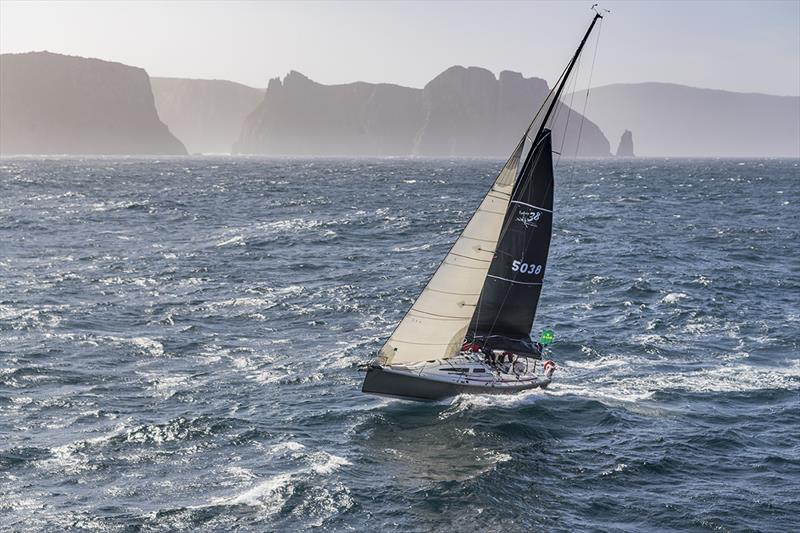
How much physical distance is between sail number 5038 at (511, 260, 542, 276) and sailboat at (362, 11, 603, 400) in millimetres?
38

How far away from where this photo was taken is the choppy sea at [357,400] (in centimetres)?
2348

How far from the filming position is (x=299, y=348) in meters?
39.4

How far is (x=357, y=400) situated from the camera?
32.4 meters

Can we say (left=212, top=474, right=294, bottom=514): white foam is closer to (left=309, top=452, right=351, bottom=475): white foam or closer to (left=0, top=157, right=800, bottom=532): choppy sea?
(left=0, top=157, right=800, bottom=532): choppy sea

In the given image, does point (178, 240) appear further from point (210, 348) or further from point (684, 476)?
point (684, 476)

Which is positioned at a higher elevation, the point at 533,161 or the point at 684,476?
the point at 533,161

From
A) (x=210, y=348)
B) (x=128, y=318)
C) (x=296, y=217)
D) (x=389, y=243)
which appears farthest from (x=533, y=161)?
(x=296, y=217)

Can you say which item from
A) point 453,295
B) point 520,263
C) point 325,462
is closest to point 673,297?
point 520,263

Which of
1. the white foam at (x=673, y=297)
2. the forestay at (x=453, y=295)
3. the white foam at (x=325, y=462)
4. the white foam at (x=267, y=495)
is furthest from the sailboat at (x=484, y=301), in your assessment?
the white foam at (x=673, y=297)

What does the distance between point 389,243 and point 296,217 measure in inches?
782

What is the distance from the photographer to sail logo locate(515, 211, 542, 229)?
30641mm

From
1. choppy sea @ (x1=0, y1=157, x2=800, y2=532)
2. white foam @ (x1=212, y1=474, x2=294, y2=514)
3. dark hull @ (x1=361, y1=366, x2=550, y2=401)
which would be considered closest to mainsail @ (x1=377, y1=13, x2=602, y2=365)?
dark hull @ (x1=361, y1=366, x2=550, y2=401)

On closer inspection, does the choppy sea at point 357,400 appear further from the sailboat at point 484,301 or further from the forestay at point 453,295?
the forestay at point 453,295

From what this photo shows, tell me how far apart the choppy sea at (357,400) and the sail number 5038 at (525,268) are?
492 cm
